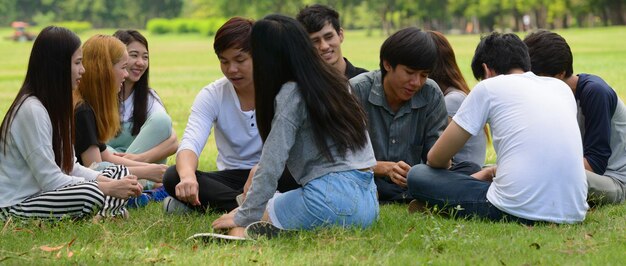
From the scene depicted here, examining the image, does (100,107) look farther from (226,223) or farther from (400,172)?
(400,172)

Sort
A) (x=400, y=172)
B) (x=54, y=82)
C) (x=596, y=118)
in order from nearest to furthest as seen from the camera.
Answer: (x=54, y=82), (x=400, y=172), (x=596, y=118)

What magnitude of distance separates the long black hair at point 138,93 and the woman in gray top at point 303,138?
8.24 ft

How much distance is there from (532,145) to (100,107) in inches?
112

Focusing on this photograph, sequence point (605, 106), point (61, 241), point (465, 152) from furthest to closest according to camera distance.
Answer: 1. point (465, 152)
2. point (605, 106)
3. point (61, 241)

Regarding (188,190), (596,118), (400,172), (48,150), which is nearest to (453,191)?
(400,172)

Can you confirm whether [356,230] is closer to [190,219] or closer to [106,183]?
[190,219]

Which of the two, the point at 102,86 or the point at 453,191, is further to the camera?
the point at 102,86

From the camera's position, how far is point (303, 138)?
4992mm

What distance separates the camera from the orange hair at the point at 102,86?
21.6 ft

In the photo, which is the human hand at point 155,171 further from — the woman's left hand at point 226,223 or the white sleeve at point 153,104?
the woman's left hand at point 226,223

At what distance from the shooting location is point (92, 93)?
21.7 ft

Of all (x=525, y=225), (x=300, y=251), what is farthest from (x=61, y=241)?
(x=525, y=225)

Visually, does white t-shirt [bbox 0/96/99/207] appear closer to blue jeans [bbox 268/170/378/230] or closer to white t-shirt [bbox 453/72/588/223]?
blue jeans [bbox 268/170/378/230]

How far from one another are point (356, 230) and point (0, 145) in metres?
2.17
